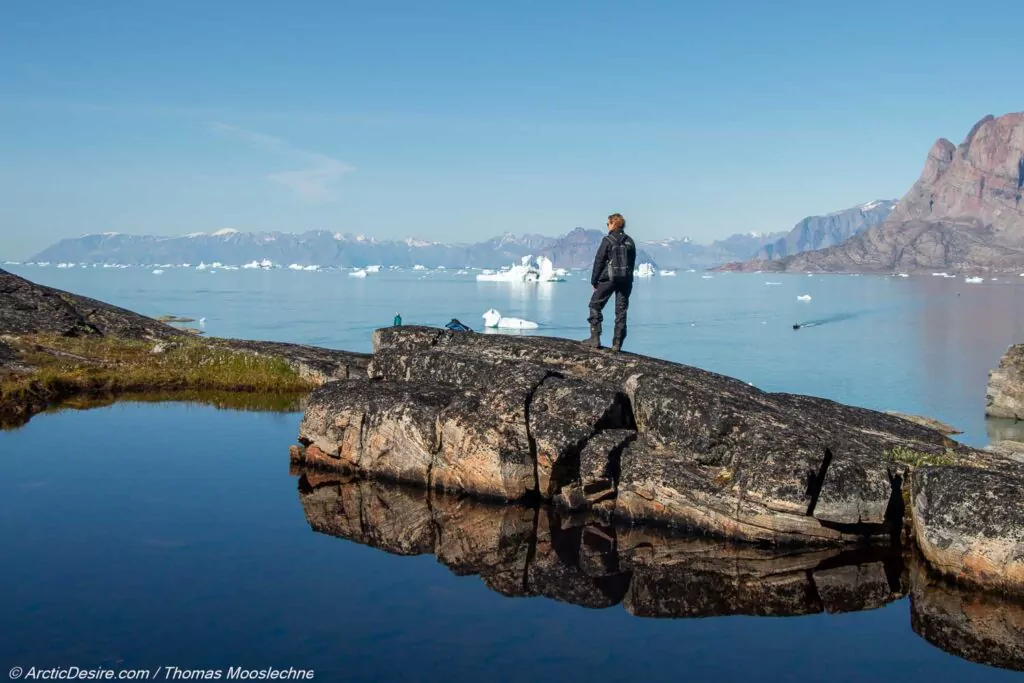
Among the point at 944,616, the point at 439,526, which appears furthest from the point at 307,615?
the point at 944,616

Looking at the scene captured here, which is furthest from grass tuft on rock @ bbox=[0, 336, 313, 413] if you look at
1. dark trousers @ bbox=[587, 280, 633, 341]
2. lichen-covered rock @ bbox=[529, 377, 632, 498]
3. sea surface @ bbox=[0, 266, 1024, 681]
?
lichen-covered rock @ bbox=[529, 377, 632, 498]

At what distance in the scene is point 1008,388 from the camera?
39.9 m

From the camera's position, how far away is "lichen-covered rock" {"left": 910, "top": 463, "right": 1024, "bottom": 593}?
13227 mm

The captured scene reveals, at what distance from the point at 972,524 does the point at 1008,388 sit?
100ft

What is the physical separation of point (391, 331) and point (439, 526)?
10498mm

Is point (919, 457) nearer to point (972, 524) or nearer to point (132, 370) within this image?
point (972, 524)

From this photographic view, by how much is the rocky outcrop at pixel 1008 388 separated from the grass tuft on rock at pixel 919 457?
87.0ft

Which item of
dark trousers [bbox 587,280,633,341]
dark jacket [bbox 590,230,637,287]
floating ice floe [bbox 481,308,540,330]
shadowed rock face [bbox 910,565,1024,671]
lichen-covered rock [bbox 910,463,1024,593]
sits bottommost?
floating ice floe [bbox 481,308,540,330]

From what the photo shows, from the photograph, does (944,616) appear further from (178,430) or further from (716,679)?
(178,430)

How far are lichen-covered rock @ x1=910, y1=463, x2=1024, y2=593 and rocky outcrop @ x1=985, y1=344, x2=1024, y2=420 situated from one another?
28.7 m

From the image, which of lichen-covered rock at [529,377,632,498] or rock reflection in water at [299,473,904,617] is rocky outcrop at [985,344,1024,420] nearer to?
rock reflection in water at [299,473,904,617]

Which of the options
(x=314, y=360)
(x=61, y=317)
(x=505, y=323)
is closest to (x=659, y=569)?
(x=314, y=360)

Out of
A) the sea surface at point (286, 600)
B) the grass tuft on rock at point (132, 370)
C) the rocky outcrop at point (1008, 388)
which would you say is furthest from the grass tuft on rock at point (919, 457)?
the rocky outcrop at point (1008, 388)

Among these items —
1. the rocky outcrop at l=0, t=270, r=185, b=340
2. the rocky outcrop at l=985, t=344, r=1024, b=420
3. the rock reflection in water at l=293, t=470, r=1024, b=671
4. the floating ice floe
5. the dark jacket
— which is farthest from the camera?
the floating ice floe
